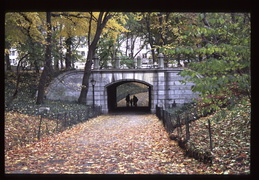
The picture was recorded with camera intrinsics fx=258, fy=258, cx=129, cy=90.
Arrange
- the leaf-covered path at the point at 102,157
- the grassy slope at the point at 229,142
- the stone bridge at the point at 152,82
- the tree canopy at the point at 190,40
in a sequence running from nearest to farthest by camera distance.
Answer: the tree canopy at the point at 190,40
the grassy slope at the point at 229,142
the leaf-covered path at the point at 102,157
the stone bridge at the point at 152,82

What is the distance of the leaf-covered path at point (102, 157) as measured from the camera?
20.7 feet

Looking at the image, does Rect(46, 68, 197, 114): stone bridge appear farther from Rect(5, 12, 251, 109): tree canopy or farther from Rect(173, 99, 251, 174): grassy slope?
Rect(173, 99, 251, 174): grassy slope

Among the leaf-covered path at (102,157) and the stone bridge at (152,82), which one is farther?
the stone bridge at (152,82)

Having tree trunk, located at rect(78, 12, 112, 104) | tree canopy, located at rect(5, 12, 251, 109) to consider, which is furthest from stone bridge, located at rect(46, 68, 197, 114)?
tree canopy, located at rect(5, 12, 251, 109)

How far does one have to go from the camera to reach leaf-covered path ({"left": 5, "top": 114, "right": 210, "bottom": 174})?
20.7 feet

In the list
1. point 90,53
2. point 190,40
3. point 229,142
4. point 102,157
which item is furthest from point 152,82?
point 229,142

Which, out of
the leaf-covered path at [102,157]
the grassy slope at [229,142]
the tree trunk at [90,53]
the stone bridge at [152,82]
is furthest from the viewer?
the stone bridge at [152,82]

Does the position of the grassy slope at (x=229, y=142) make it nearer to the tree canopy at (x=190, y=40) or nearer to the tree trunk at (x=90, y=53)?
the tree canopy at (x=190, y=40)

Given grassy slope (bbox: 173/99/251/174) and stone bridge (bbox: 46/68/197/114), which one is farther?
stone bridge (bbox: 46/68/197/114)

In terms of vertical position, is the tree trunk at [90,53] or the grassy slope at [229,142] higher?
the tree trunk at [90,53]

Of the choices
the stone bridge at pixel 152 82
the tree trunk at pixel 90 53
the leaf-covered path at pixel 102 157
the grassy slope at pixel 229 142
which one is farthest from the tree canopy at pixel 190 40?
the stone bridge at pixel 152 82

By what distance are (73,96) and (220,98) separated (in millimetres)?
17500

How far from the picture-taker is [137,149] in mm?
8836
